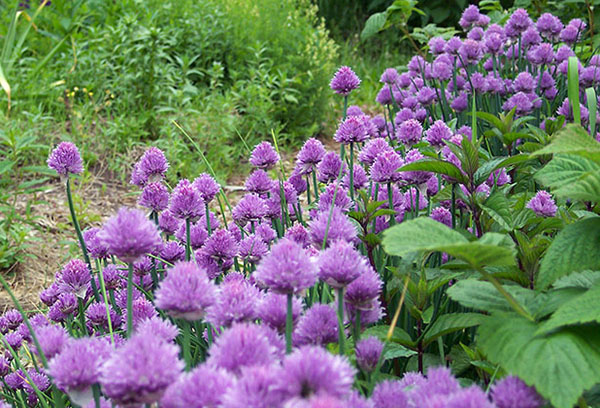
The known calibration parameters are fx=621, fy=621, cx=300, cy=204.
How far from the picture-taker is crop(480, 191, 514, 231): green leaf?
1.28 meters

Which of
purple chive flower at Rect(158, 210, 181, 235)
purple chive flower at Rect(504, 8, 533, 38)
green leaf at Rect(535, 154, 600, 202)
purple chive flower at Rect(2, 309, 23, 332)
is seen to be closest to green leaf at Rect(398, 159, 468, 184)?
green leaf at Rect(535, 154, 600, 202)

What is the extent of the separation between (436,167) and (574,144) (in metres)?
0.33

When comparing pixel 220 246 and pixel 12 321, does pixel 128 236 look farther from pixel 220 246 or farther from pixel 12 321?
pixel 12 321

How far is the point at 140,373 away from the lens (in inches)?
26.9

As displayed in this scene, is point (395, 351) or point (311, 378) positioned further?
point (395, 351)

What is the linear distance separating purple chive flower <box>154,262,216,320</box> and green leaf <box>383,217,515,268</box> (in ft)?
0.83

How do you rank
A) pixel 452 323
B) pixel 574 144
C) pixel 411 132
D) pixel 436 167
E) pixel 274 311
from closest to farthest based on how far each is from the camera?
pixel 274 311
pixel 574 144
pixel 452 323
pixel 436 167
pixel 411 132

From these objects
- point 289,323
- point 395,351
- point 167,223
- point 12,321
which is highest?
point 289,323

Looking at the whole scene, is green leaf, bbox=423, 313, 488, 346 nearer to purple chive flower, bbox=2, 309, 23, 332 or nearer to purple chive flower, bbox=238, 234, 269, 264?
purple chive flower, bbox=238, 234, 269, 264

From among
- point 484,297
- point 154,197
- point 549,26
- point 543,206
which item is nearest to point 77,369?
point 484,297

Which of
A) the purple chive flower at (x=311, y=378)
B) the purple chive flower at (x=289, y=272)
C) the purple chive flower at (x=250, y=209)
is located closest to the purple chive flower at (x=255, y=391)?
the purple chive flower at (x=311, y=378)

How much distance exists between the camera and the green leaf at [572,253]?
0.97 metres

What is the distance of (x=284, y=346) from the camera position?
0.87 m

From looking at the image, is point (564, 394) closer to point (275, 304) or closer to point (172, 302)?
point (275, 304)
